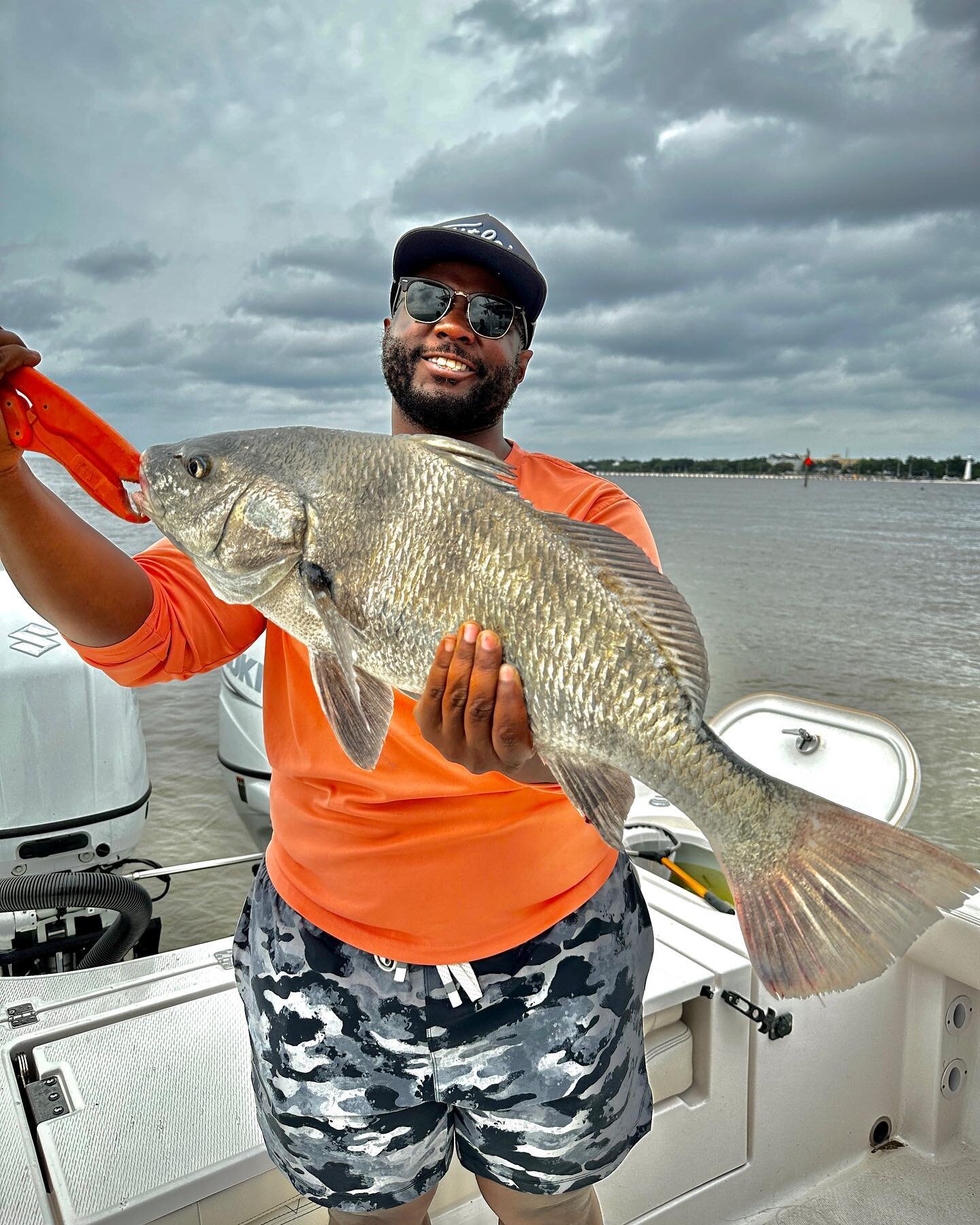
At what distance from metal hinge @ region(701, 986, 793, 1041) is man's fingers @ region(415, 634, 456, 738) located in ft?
5.79

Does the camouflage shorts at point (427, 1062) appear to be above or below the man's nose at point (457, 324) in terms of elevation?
below

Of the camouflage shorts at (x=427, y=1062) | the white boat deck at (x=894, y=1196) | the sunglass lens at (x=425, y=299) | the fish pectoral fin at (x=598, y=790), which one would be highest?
the sunglass lens at (x=425, y=299)

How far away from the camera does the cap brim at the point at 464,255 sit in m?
2.35

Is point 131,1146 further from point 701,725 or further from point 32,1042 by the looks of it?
point 701,725

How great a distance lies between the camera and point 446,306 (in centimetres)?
238

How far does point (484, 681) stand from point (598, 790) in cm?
31

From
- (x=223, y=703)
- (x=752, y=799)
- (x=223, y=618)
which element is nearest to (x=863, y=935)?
(x=752, y=799)

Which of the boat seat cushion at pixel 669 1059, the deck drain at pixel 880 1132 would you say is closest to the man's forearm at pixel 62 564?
the boat seat cushion at pixel 669 1059

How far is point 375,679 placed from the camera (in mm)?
1868

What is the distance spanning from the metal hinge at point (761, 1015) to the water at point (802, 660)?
2.59m

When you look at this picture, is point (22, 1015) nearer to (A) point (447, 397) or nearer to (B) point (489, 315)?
(A) point (447, 397)

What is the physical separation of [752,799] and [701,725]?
0.58 ft

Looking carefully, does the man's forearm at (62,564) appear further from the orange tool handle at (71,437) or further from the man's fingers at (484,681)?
the man's fingers at (484,681)

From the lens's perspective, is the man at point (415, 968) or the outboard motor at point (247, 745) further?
the outboard motor at point (247, 745)
